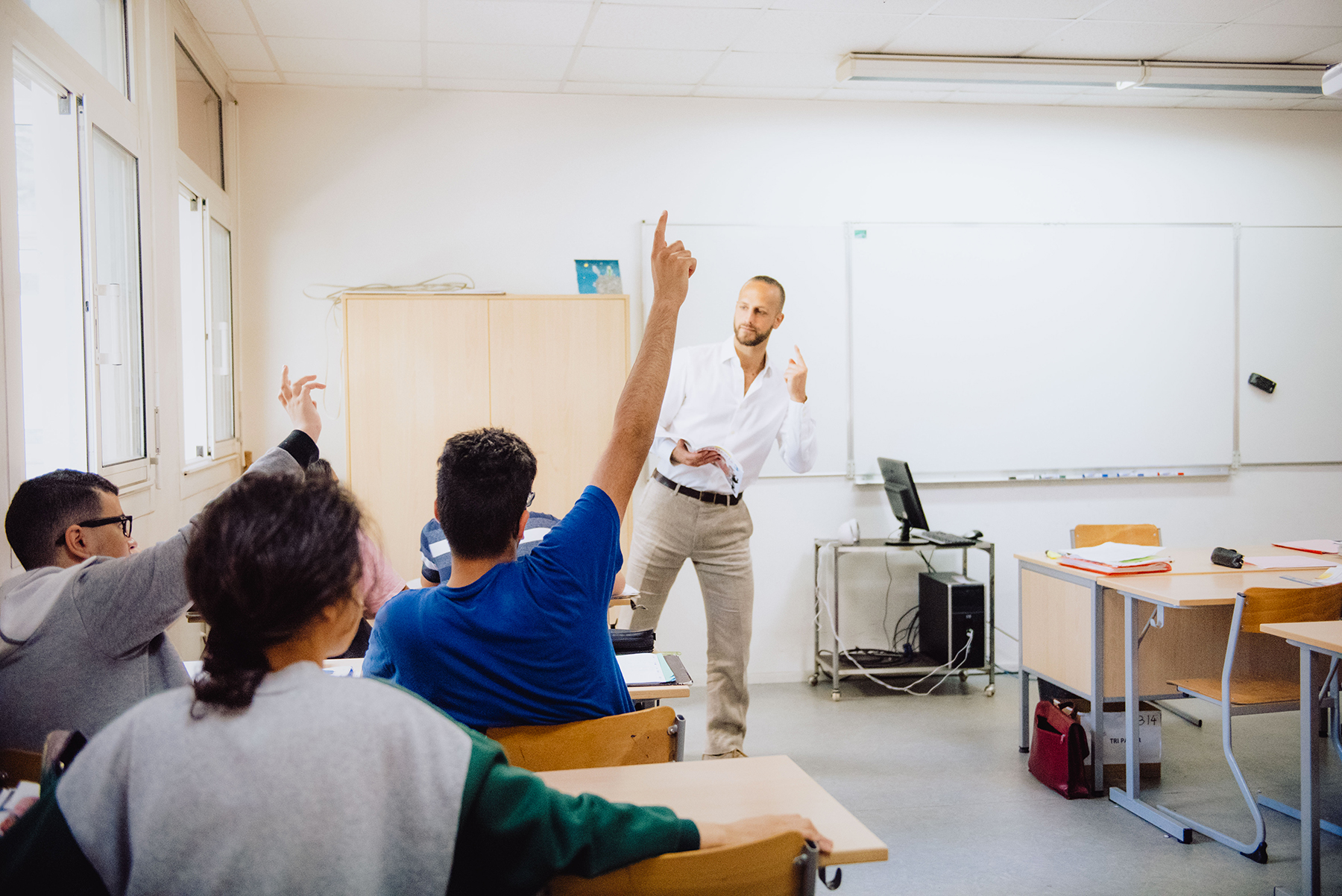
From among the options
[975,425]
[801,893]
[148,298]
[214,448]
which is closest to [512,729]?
[801,893]

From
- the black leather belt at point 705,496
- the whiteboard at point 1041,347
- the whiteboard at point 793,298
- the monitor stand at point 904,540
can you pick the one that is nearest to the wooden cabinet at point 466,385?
the whiteboard at point 793,298

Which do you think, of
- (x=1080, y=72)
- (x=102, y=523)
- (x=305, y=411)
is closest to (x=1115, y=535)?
(x=1080, y=72)

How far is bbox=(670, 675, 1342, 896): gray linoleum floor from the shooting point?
8.52 ft

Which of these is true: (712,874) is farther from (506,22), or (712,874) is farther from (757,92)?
(757,92)

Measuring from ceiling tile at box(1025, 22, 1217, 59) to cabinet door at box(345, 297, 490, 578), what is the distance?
3087 mm

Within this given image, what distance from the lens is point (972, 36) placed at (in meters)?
4.12

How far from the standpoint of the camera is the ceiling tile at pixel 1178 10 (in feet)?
12.4

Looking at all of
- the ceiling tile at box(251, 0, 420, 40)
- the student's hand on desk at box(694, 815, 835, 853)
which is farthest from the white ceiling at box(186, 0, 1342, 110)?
the student's hand on desk at box(694, 815, 835, 853)

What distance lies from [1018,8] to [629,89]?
1871 millimetres

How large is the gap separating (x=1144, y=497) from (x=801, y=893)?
4.79 metres

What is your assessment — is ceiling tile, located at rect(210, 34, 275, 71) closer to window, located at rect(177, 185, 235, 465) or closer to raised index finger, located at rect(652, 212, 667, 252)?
window, located at rect(177, 185, 235, 465)

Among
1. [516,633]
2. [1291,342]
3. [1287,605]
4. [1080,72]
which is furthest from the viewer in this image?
[1291,342]

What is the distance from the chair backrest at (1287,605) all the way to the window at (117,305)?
138 inches

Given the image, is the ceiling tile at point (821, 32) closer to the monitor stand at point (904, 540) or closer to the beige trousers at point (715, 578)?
the beige trousers at point (715, 578)
